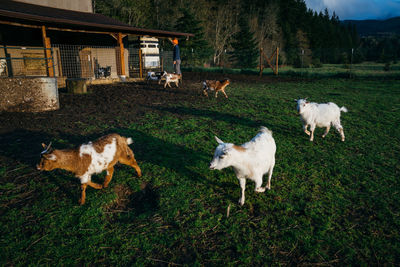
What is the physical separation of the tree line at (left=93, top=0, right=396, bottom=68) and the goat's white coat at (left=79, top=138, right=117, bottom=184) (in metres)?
24.2

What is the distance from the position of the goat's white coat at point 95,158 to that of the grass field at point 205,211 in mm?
439

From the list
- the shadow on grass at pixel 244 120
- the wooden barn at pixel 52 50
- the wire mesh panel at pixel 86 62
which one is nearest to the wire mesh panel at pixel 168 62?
the wooden barn at pixel 52 50

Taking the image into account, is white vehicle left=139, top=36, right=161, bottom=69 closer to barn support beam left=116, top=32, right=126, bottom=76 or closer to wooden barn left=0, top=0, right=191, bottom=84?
wooden barn left=0, top=0, right=191, bottom=84

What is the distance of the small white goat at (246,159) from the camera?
3.44m

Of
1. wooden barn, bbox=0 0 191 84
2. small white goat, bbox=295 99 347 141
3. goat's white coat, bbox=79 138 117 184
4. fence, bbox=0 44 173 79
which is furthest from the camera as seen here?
fence, bbox=0 44 173 79

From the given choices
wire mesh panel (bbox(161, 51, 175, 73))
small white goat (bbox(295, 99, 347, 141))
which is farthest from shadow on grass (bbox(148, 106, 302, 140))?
wire mesh panel (bbox(161, 51, 175, 73))

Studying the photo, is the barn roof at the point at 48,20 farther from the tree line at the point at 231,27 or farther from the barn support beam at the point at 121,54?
the tree line at the point at 231,27

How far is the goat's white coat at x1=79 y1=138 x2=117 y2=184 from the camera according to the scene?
3.68 metres

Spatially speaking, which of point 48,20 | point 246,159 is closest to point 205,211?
point 246,159

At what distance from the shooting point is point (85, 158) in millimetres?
3664

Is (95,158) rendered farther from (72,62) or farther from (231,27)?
(231,27)

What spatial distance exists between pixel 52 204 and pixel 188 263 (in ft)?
7.82

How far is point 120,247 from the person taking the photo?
9.66ft

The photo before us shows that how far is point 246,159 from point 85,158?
2484mm
